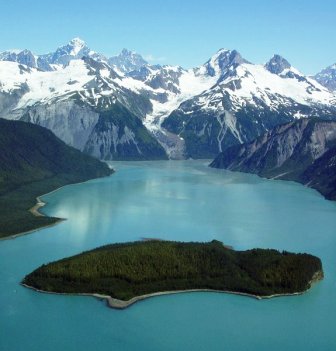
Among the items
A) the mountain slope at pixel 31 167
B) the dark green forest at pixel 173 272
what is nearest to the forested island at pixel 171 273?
the dark green forest at pixel 173 272

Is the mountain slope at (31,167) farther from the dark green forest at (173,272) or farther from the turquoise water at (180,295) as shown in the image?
the dark green forest at (173,272)

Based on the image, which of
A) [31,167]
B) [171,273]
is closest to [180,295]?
[171,273]

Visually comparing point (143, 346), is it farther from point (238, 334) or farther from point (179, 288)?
point (179, 288)

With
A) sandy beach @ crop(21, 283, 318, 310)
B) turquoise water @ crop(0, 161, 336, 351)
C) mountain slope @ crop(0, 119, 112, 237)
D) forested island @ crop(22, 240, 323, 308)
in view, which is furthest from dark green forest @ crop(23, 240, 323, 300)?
mountain slope @ crop(0, 119, 112, 237)

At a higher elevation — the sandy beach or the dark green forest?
the dark green forest

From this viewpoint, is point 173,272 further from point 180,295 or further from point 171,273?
point 180,295

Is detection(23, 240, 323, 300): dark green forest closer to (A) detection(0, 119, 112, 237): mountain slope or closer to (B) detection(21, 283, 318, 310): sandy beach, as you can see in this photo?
(B) detection(21, 283, 318, 310): sandy beach
